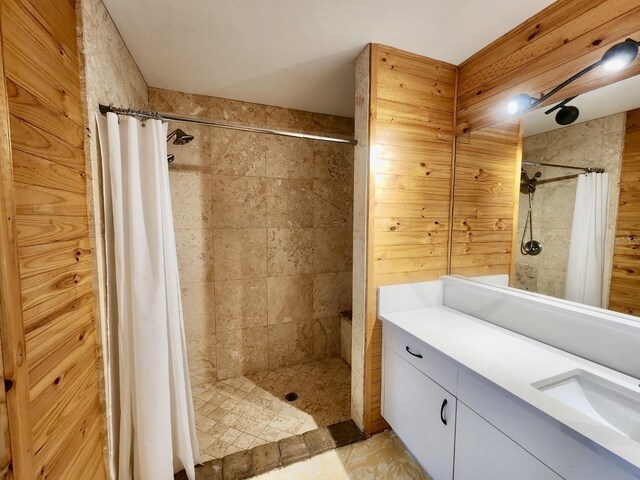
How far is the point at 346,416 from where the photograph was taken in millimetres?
1833

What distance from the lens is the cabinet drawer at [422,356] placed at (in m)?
1.13

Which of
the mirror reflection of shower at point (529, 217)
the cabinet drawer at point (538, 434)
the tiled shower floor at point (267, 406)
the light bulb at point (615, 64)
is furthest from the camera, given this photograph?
the tiled shower floor at point (267, 406)

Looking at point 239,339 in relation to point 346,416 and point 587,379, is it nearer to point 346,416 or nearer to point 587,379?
point 346,416

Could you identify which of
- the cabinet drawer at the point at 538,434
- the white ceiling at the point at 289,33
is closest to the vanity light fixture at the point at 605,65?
the white ceiling at the point at 289,33

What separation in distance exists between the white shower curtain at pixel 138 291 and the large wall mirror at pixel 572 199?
1.89 m

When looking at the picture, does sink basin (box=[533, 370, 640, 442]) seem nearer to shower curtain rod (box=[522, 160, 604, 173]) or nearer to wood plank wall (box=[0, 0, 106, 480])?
shower curtain rod (box=[522, 160, 604, 173])

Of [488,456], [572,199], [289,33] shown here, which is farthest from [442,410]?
[289,33]

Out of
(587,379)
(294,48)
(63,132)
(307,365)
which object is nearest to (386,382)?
(587,379)

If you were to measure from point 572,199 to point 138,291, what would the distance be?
6.94ft

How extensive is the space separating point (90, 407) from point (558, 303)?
2103 mm

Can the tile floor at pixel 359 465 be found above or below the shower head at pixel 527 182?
below

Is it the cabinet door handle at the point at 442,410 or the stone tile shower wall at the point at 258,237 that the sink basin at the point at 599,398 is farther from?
the stone tile shower wall at the point at 258,237

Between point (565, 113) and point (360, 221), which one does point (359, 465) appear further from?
point (565, 113)

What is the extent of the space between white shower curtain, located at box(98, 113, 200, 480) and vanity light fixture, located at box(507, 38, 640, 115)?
1.82m
